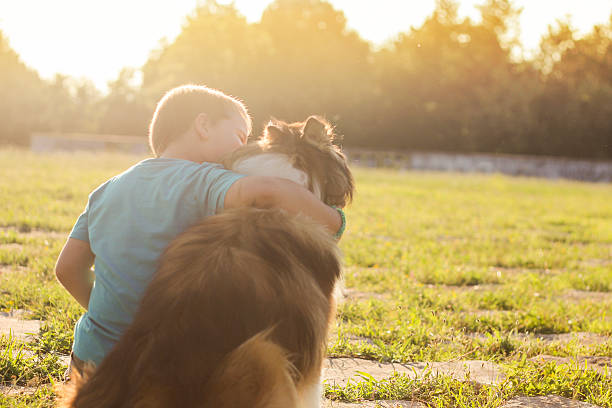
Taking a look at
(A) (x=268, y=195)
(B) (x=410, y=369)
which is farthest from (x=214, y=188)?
(B) (x=410, y=369)

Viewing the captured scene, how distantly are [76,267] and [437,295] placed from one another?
330 centimetres

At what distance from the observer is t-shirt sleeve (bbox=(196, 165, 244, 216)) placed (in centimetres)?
232

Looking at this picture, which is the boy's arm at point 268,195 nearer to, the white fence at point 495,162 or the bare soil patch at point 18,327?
the bare soil patch at point 18,327

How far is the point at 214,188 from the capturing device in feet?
7.73

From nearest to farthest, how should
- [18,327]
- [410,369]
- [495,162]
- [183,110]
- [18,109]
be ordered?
[183,110]
[410,369]
[18,327]
[495,162]
[18,109]

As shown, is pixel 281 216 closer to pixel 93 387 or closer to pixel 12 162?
pixel 93 387

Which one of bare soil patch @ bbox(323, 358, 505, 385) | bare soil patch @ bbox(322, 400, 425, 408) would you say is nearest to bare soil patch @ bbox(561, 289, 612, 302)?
bare soil patch @ bbox(323, 358, 505, 385)

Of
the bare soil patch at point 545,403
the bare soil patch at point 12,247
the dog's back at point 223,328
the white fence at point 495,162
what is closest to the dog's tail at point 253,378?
the dog's back at point 223,328

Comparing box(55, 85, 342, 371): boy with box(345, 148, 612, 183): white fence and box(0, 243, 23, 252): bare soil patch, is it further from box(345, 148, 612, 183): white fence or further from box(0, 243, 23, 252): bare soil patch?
box(345, 148, 612, 183): white fence

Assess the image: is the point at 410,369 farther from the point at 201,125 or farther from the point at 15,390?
the point at 15,390

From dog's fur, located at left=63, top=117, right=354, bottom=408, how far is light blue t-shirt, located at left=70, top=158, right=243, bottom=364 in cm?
26

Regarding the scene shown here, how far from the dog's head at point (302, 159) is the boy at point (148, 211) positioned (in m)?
0.25

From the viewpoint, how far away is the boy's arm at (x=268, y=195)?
2.27 metres

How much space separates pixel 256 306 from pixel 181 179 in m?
0.78
